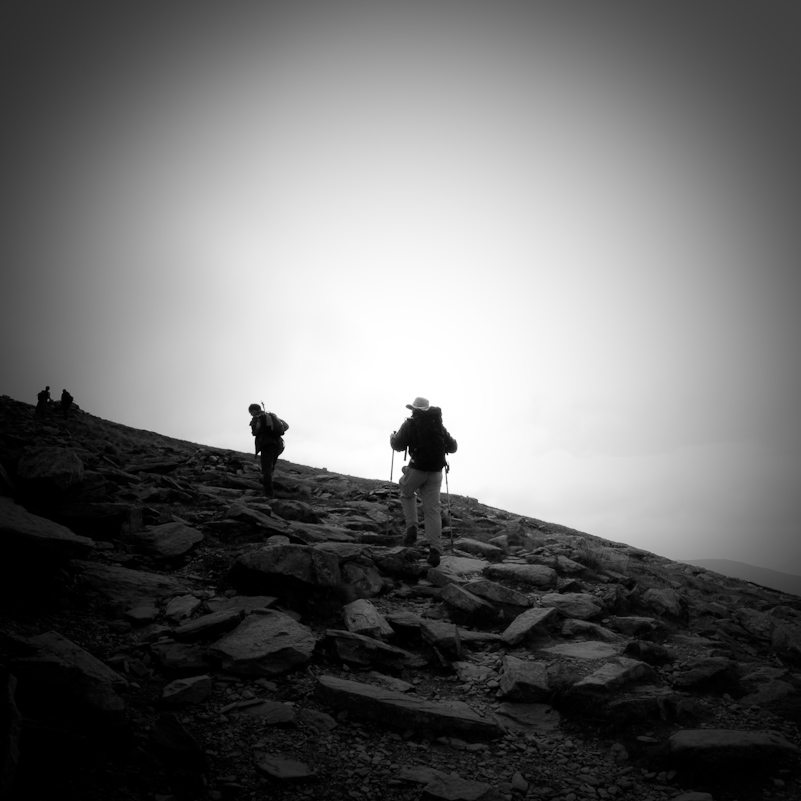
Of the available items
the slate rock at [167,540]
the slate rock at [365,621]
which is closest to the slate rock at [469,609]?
the slate rock at [365,621]

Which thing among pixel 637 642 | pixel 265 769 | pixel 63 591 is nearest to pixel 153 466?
pixel 63 591

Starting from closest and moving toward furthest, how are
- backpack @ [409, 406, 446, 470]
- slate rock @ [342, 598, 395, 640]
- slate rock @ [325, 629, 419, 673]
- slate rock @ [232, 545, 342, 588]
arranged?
slate rock @ [325, 629, 419, 673], slate rock @ [342, 598, 395, 640], slate rock @ [232, 545, 342, 588], backpack @ [409, 406, 446, 470]

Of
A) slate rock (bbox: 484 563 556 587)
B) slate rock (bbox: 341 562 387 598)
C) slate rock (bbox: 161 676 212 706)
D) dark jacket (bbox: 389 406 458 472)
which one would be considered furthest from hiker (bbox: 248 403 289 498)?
slate rock (bbox: 161 676 212 706)

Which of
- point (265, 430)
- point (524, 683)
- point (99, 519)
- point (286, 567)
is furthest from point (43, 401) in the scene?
point (524, 683)

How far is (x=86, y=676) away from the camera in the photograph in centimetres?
450

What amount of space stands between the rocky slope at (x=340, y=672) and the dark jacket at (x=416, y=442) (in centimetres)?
246

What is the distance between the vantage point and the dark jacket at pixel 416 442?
1205 cm

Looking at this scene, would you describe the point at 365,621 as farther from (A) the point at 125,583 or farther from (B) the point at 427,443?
(B) the point at 427,443

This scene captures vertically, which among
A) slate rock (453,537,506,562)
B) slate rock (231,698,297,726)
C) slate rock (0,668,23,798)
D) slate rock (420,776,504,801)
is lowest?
slate rock (231,698,297,726)

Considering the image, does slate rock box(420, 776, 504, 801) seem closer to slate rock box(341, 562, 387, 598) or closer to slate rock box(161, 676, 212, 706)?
slate rock box(161, 676, 212, 706)

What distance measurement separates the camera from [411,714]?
18.1 ft

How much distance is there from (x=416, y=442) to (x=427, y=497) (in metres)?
1.49

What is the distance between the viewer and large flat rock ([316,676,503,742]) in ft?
17.9

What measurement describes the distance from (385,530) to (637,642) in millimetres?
7970
